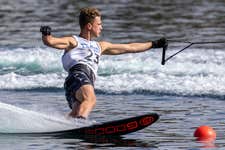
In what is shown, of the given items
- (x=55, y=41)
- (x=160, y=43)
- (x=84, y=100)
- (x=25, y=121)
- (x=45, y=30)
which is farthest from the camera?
(x=25, y=121)

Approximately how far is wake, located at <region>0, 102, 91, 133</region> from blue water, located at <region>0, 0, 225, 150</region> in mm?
12

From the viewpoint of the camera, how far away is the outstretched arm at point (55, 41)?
1196 centimetres

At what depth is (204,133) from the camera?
12.6m

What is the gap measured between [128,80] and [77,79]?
5.83 metres

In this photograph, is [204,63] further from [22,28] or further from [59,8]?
[59,8]

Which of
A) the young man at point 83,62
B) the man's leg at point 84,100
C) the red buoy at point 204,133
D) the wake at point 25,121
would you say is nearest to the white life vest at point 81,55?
the young man at point 83,62

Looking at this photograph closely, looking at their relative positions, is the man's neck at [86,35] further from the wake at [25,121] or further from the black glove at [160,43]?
the wake at [25,121]

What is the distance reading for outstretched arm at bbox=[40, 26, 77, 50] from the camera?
12.0m

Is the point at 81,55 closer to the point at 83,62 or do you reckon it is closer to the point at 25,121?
the point at 83,62

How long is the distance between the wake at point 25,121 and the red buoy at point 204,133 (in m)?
1.65

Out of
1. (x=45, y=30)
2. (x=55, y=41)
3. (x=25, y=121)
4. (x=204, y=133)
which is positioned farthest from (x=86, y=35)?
(x=204, y=133)

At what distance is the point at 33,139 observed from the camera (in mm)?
12758

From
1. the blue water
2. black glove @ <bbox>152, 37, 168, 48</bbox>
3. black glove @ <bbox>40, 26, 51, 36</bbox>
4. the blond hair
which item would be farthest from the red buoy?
black glove @ <bbox>40, 26, 51, 36</bbox>

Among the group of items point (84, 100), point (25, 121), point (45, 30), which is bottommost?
point (25, 121)
